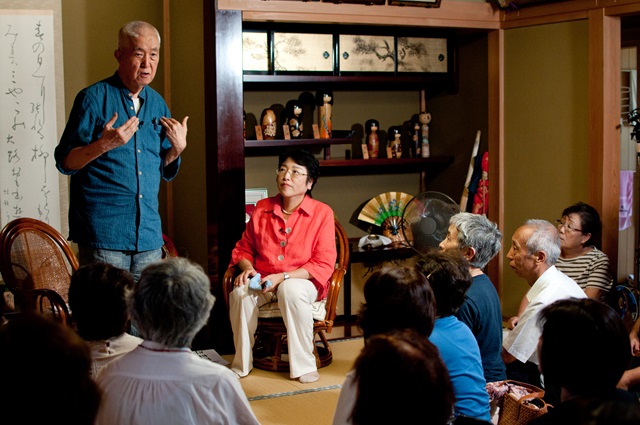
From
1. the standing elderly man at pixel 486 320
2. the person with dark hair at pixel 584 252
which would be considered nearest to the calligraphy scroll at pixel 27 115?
the standing elderly man at pixel 486 320

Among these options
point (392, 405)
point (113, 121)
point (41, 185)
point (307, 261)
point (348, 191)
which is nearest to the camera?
point (392, 405)

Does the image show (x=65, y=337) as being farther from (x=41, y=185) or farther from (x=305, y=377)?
(x=41, y=185)

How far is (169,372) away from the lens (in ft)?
6.35

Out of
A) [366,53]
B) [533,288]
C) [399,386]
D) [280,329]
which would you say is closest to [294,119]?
[366,53]

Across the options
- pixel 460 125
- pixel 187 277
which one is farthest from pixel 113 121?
pixel 460 125

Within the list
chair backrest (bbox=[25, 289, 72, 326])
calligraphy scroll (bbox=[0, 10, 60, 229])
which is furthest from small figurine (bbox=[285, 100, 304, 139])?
chair backrest (bbox=[25, 289, 72, 326])

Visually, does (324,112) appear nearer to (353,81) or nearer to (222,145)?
(353,81)

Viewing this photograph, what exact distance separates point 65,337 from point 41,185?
331cm

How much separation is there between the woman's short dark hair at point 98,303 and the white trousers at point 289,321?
175 centimetres

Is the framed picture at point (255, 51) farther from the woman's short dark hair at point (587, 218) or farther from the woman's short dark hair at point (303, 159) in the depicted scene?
the woman's short dark hair at point (587, 218)

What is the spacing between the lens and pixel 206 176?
4.66 meters

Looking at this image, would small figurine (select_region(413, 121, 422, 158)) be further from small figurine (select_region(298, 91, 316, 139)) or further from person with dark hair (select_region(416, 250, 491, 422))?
person with dark hair (select_region(416, 250, 491, 422))

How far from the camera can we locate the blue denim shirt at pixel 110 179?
3289mm

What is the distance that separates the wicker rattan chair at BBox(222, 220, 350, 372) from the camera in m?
4.15
